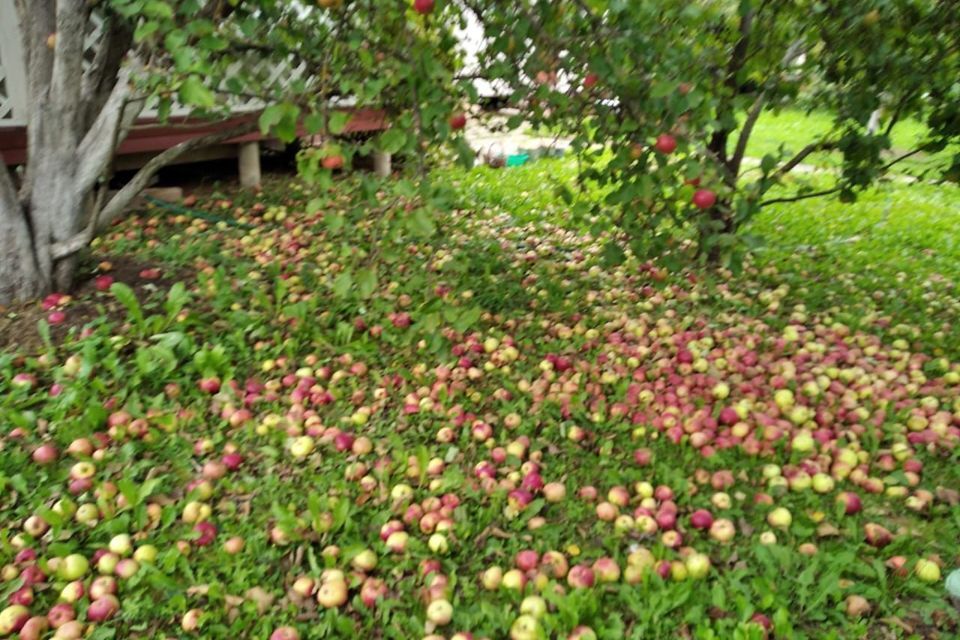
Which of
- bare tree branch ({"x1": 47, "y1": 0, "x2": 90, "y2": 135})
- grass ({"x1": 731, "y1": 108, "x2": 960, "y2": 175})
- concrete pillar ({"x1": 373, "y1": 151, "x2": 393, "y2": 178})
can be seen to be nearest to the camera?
bare tree branch ({"x1": 47, "y1": 0, "x2": 90, "y2": 135})

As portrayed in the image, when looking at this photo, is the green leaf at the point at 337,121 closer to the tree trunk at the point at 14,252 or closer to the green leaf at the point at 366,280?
the green leaf at the point at 366,280

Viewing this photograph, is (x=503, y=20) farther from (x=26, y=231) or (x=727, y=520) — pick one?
(x=26, y=231)

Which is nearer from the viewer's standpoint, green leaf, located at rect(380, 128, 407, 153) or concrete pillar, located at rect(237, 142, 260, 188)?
green leaf, located at rect(380, 128, 407, 153)

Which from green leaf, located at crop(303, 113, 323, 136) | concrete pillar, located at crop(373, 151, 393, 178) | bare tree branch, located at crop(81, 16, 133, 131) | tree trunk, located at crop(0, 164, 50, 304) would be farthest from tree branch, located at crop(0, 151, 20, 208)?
concrete pillar, located at crop(373, 151, 393, 178)

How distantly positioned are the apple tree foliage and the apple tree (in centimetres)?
42

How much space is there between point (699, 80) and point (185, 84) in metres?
1.81

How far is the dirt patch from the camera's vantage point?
9.67ft

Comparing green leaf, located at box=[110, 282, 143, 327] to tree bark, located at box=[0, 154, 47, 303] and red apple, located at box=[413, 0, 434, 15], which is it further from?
red apple, located at box=[413, 0, 434, 15]

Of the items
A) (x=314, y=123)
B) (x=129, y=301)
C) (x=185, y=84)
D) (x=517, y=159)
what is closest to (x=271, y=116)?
(x=314, y=123)

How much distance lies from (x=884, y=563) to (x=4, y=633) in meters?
2.51

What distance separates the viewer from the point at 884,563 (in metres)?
2.14

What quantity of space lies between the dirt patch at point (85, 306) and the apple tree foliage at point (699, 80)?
77.9 inches

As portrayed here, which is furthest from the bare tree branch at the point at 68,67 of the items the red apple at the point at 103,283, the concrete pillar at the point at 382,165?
the concrete pillar at the point at 382,165

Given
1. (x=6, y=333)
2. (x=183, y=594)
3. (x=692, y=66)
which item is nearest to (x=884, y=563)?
(x=692, y=66)
